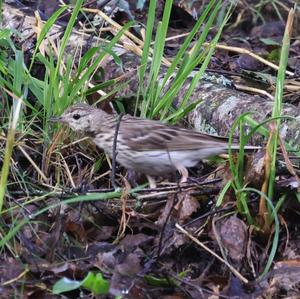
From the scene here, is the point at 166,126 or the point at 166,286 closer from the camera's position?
the point at 166,286

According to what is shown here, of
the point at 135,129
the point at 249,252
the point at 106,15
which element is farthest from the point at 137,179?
the point at 106,15

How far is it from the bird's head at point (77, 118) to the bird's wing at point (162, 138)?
0.86ft

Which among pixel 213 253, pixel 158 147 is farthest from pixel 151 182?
pixel 213 253

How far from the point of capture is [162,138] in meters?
5.45

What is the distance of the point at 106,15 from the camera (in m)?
7.58

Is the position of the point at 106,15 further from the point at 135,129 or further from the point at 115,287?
the point at 115,287

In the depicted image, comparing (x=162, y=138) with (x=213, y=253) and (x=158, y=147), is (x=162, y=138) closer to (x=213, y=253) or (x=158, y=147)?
(x=158, y=147)

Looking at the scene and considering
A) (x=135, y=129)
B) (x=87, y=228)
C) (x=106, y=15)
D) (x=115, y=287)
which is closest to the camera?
(x=115, y=287)

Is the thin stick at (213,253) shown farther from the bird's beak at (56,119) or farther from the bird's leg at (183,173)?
the bird's beak at (56,119)

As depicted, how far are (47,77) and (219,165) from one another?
1300 millimetres

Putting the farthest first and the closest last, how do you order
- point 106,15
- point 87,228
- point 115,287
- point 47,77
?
point 106,15
point 47,77
point 87,228
point 115,287

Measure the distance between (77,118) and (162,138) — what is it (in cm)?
61

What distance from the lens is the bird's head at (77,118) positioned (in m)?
5.72

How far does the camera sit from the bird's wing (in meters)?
5.32
